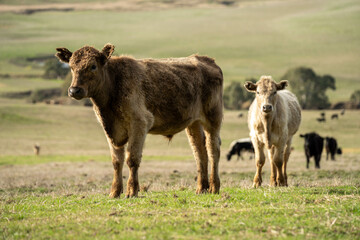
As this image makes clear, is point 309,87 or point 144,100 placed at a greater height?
point 144,100

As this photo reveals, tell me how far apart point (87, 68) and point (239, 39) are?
159 m

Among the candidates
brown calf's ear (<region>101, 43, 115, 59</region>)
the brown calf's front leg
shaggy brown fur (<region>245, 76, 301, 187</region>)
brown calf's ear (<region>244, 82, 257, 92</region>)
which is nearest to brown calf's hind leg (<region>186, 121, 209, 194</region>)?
the brown calf's front leg

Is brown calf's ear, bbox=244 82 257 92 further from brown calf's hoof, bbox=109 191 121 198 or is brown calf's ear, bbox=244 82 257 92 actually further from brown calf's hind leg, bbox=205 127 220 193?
brown calf's hoof, bbox=109 191 121 198

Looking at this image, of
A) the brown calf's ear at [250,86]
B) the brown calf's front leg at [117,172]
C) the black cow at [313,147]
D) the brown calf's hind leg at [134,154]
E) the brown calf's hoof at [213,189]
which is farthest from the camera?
the black cow at [313,147]

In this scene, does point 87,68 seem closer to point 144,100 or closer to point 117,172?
point 144,100

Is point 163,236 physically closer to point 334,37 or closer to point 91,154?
point 91,154

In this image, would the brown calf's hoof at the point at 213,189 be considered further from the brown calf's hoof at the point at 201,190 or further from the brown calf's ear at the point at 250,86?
the brown calf's ear at the point at 250,86

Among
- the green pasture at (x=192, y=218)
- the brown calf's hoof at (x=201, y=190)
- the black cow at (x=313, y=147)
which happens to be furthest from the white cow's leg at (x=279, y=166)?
the black cow at (x=313, y=147)

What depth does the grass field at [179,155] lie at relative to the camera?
7.79 metres

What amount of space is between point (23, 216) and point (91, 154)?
130 feet

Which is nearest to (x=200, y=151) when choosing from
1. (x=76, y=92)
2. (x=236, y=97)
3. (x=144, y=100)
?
(x=144, y=100)

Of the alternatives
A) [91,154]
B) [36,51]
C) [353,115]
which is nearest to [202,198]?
[91,154]

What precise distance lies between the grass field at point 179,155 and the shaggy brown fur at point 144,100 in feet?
3.36

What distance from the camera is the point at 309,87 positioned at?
331 ft
